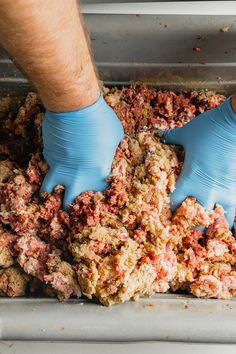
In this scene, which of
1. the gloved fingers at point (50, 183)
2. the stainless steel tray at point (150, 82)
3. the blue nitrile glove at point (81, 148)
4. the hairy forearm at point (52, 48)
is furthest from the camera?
the gloved fingers at point (50, 183)

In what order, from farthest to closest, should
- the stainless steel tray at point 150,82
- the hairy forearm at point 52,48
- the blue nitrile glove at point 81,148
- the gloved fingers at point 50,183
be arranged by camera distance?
1. the gloved fingers at point 50,183
2. the blue nitrile glove at point 81,148
3. the stainless steel tray at point 150,82
4. the hairy forearm at point 52,48

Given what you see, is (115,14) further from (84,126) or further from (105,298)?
(105,298)

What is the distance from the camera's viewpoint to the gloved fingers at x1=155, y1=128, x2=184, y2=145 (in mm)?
1625

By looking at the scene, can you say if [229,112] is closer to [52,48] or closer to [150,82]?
[150,82]

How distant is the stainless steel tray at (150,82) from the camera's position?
130 cm

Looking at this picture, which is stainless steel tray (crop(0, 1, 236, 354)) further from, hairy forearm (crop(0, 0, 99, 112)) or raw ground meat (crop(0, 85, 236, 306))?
hairy forearm (crop(0, 0, 99, 112))

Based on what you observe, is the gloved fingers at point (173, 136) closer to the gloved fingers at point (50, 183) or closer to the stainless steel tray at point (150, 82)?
the stainless steel tray at point (150, 82)

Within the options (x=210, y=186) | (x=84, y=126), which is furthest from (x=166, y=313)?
(x=84, y=126)

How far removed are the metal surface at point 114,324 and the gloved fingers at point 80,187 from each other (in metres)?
0.35

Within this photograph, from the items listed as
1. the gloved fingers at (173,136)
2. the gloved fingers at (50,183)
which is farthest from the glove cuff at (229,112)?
the gloved fingers at (50,183)

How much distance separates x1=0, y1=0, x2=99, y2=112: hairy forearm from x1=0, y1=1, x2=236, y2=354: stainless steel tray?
0.35 metres

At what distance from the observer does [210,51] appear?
5.58 ft

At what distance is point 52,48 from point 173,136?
0.63 metres

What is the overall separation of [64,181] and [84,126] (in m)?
→ 0.21
